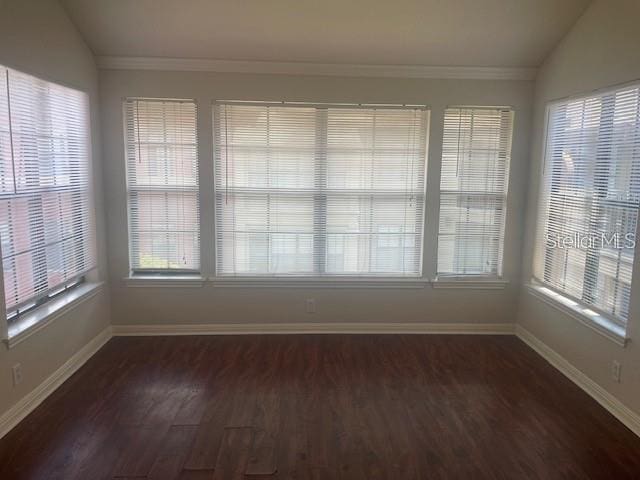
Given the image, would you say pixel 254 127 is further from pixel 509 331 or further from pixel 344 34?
pixel 509 331

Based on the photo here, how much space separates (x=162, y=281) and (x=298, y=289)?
4.09 feet

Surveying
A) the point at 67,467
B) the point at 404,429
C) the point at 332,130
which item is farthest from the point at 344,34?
the point at 67,467

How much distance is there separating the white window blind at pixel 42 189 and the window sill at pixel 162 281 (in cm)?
43

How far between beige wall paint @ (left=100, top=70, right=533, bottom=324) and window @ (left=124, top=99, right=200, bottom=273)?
3.1 inches

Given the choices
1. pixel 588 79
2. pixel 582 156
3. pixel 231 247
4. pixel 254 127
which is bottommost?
pixel 231 247

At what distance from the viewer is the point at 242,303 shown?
13.7 ft

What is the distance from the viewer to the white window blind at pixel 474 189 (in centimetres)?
403

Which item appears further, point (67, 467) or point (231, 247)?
point (231, 247)

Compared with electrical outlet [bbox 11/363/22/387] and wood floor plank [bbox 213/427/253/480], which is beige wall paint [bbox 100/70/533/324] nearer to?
electrical outlet [bbox 11/363/22/387]

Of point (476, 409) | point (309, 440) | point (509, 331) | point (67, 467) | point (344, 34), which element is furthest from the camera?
point (509, 331)

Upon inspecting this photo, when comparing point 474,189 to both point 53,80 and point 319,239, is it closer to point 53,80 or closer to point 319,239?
point 319,239

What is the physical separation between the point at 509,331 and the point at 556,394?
1.16 m

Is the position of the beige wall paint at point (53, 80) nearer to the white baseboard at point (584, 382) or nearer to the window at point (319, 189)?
the window at point (319, 189)

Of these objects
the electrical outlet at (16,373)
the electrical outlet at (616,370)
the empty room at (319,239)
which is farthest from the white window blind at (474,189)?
the electrical outlet at (16,373)
